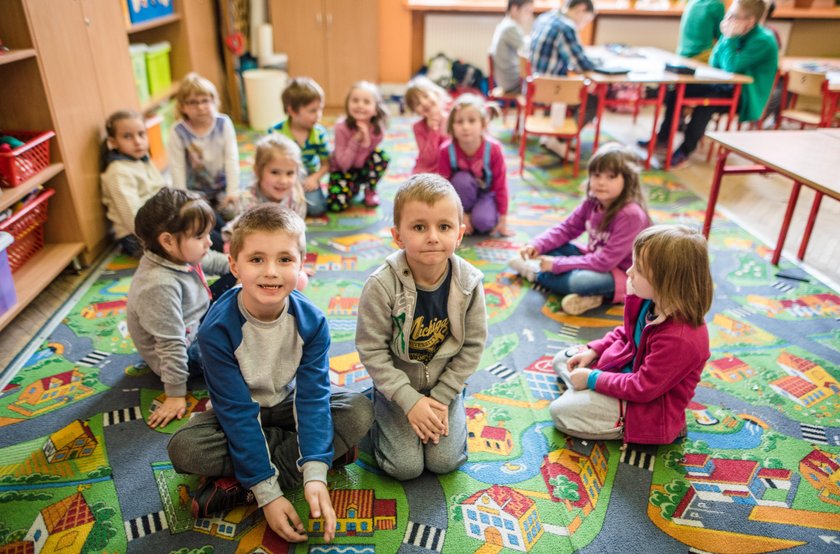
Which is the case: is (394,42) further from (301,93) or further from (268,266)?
(268,266)

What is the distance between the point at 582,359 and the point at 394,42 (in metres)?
4.82

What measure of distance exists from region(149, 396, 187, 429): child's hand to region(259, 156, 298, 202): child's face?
1114 mm

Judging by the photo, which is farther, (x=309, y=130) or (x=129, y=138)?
(x=309, y=130)

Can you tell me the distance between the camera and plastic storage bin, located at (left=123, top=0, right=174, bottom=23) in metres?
3.40

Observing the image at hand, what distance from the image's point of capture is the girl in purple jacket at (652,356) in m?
1.55

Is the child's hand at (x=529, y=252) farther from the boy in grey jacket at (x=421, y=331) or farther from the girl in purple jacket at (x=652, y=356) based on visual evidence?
the boy in grey jacket at (x=421, y=331)

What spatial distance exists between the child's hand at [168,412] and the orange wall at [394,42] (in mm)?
4839

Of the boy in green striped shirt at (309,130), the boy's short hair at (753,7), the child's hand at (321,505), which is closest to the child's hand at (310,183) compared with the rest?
the boy in green striped shirt at (309,130)

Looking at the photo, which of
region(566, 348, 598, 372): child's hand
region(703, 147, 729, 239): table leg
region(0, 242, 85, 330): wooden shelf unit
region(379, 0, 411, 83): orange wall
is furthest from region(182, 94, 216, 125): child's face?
region(379, 0, 411, 83): orange wall

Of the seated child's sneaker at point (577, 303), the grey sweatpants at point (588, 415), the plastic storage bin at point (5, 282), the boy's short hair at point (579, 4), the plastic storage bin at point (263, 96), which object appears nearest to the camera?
the grey sweatpants at point (588, 415)

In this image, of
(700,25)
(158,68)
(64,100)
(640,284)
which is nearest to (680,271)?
(640,284)

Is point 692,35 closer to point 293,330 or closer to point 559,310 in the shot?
point 559,310

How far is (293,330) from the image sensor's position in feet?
4.77

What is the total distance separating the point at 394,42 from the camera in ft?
19.4
